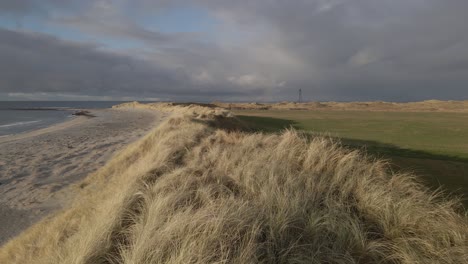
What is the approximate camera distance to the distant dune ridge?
129 inches

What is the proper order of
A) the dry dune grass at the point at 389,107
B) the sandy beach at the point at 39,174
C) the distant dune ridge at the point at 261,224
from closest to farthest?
the distant dune ridge at the point at 261,224 < the sandy beach at the point at 39,174 < the dry dune grass at the point at 389,107

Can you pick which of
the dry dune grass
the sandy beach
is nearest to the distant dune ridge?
the sandy beach

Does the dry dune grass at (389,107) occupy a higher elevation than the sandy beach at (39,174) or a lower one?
higher

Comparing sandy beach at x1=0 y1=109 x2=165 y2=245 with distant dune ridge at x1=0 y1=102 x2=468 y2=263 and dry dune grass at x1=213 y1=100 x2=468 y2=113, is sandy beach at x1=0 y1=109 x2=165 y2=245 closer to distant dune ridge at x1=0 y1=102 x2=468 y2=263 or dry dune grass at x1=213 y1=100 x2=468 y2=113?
distant dune ridge at x1=0 y1=102 x2=468 y2=263

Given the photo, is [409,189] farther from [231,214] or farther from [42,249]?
[42,249]

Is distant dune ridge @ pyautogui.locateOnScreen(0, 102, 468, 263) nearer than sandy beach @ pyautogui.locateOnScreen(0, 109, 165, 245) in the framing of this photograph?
Yes

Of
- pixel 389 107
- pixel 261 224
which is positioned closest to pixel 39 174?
pixel 261 224

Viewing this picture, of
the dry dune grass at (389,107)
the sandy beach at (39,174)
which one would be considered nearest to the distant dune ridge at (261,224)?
the sandy beach at (39,174)

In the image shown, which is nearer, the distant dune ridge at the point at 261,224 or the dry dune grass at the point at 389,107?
the distant dune ridge at the point at 261,224

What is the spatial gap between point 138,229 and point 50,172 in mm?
8954

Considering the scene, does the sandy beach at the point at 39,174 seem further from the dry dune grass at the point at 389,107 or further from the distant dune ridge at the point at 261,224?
the dry dune grass at the point at 389,107

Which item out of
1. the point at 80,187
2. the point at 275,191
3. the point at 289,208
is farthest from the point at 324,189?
the point at 80,187

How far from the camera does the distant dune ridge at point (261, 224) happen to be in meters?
3.27

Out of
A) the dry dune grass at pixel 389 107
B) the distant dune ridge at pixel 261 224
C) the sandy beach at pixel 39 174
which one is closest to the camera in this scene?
the distant dune ridge at pixel 261 224
